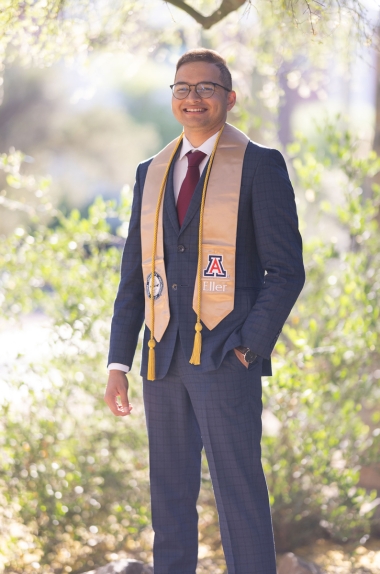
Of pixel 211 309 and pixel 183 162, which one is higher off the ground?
pixel 183 162

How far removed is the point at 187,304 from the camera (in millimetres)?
2508

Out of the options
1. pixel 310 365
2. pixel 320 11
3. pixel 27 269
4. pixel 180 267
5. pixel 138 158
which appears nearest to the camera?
pixel 180 267

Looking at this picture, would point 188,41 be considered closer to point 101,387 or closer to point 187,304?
point 101,387

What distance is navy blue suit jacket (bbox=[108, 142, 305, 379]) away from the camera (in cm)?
240

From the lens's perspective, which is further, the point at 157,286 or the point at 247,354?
the point at 157,286

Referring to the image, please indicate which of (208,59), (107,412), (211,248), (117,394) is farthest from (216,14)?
(107,412)

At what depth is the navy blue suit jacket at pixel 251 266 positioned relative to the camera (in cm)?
240

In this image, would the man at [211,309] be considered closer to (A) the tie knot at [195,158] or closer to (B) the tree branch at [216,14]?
(A) the tie knot at [195,158]

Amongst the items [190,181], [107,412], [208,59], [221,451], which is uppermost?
[208,59]

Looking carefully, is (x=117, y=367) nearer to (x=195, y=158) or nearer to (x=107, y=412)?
(x=195, y=158)

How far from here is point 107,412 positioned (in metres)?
3.87

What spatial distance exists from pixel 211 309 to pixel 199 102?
71 centimetres

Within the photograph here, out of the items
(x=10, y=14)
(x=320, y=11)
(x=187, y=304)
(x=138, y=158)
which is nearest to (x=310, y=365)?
(x=187, y=304)

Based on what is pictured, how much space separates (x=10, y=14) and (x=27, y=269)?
1421mm
